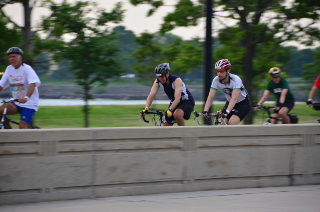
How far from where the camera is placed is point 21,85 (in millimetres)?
8805

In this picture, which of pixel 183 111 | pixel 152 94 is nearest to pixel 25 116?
pixel 152 94

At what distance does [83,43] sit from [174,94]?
13.9 ft

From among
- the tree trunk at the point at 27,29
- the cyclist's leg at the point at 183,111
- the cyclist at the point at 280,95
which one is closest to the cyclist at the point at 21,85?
the cyclist's leg at the point at 183,111

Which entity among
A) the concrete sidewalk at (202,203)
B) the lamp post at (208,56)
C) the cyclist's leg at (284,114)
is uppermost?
the lamp post at (208,56)

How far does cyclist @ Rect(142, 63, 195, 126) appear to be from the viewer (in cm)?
906

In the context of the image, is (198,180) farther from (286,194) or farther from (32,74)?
(32,74)

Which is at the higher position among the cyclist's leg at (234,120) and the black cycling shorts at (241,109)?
the black cycling shorts at (241,109)

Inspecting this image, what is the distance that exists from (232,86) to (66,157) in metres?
3.68

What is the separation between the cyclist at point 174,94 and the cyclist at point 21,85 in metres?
1.82

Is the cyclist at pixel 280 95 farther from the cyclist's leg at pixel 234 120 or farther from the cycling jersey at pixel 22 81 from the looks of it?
the cycling jersey at pixel 22 81

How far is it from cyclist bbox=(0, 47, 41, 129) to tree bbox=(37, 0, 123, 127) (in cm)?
398

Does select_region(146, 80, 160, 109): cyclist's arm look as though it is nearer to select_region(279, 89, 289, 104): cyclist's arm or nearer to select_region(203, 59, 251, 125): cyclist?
select_region(203, 59, 251, 125): cyclist

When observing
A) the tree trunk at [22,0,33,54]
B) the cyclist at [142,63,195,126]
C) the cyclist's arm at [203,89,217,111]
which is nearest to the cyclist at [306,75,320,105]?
the cyclist's arm at [203,89,217,111]

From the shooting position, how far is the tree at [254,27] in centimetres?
1432
